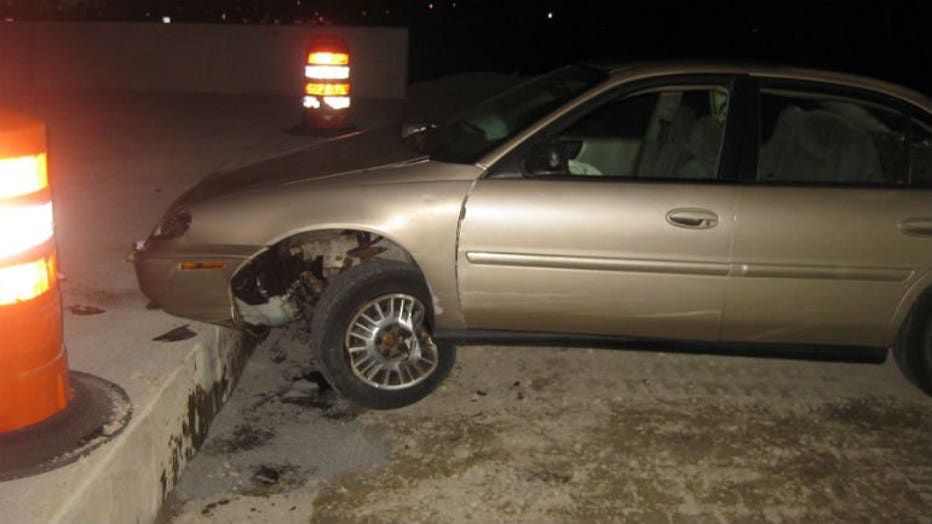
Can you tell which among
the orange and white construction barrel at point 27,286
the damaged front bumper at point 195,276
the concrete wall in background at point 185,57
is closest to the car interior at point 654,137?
the damaged front bumper at point 195,276

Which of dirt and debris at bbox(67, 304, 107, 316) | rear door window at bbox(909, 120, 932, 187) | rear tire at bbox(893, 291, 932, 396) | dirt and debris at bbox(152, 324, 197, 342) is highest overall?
rear door window at bbox(909, 120, 932, 187)

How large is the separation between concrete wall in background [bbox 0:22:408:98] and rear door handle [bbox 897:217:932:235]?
1230 cm

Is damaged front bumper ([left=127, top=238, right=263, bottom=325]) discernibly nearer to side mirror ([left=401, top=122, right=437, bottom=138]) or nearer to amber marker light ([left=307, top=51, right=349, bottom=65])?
side mirror ([left=401, top=122, right=437, bottom=138])

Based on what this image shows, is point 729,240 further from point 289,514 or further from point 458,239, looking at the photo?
point 289,514

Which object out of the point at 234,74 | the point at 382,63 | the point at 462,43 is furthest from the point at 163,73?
the point at 462,43

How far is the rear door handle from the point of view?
4.10m

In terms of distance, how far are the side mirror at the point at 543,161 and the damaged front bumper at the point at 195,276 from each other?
1288mm

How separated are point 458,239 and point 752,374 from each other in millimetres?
1931

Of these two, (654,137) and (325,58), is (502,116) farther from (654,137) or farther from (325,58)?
(325,58)

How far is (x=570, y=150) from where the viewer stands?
14.2 ft

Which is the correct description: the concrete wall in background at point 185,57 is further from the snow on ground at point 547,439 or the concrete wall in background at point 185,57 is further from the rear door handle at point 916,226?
the rear door handle at point 916,226

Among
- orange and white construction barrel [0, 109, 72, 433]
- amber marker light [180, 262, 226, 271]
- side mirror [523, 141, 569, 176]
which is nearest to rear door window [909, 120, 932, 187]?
side mirror [523, 141, 569, 176]

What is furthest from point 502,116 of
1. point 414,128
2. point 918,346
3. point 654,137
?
point 918,346

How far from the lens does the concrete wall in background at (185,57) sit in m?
15.4
